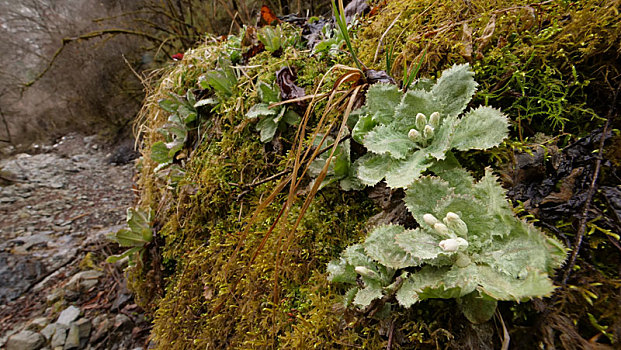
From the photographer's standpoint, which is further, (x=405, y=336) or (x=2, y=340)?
(x=2, y=340)

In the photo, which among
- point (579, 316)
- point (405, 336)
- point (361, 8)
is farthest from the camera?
point (361, 8)

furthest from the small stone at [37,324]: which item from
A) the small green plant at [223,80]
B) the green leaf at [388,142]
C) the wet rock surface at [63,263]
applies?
the green leaf at [388,142]

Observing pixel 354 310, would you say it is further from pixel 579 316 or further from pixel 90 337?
pixel 90 337

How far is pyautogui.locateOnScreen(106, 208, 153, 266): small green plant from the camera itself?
1.72 meters

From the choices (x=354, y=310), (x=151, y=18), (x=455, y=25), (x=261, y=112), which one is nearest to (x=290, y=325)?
(x=354, y=310)

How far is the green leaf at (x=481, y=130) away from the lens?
0.72 meters

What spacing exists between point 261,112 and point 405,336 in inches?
40.2

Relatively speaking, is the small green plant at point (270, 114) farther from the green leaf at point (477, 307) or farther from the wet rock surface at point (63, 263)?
the wet rock surface at point (63, 263)

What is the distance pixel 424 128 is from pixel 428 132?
0.07 ft

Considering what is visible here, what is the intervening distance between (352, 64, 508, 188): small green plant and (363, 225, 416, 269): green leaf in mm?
123

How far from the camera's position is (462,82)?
0.84 metres

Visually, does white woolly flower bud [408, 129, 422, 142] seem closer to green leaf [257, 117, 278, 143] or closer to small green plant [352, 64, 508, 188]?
small green plant [352, 64, 508, 188]

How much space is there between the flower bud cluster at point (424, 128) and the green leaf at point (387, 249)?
27 cm

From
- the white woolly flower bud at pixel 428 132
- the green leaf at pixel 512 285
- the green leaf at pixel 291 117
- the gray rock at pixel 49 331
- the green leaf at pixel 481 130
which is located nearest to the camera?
the green leaf at pixel 512 285
